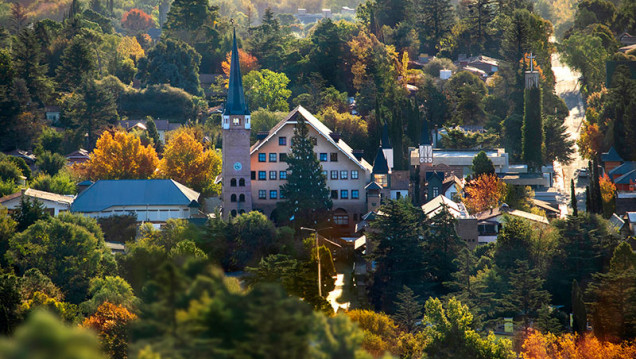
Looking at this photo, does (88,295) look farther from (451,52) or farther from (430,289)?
(451,52)

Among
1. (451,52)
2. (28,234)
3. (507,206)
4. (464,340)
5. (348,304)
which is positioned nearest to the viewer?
(464,340)

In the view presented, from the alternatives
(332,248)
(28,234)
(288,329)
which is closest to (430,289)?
(332,248)

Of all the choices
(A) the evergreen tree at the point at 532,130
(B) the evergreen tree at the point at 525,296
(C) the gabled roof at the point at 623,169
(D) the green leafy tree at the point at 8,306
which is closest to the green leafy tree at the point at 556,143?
(A) the evergreen tree at the point at 532,130

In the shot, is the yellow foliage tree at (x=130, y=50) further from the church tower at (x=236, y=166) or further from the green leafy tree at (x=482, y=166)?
the green leafy tree at (x=482, y=166)

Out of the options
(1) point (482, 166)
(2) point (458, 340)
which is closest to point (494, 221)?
(1) point (482, 166)

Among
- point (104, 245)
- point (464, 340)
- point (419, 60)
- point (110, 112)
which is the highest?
point (419, 60)

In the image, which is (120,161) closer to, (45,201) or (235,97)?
(45,201)

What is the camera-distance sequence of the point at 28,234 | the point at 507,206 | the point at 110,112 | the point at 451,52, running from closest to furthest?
the point at 28,234, the point at 507,206, the point at 110,112, the point at 451,52

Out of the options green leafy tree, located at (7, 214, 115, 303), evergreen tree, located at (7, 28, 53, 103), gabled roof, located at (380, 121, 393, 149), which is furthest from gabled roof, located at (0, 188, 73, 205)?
evergreen tree, located at (7, 28, 53, 103)
